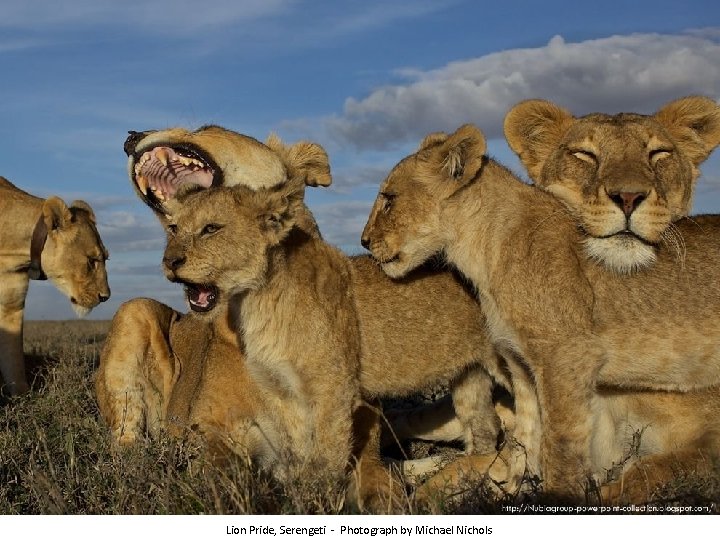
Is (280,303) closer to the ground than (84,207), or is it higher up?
closer to the ground

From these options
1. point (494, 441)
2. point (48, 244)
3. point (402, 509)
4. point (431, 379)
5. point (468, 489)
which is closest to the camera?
point (402, 509)

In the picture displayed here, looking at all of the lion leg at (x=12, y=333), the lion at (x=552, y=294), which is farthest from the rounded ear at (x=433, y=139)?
the lion leg at (x=12, y=333)

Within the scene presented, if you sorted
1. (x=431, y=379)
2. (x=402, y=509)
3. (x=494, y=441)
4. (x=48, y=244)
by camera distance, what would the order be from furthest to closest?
(x=48, y=244) → (x=494, y=441) → (x=431, y=379) → (x=402, y=509)

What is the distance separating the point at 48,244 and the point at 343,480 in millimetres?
6146

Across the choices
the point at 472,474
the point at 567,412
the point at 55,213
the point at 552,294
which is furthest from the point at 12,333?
the point at 567,412

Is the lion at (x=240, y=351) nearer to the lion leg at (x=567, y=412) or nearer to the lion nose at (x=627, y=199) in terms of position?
the lion leg at (x=567, y=412)

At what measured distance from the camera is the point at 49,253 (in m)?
9.64

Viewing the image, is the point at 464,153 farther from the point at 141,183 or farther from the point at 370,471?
the point at 141,183

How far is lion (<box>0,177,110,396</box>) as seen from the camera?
953 cm

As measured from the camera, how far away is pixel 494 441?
5629mm

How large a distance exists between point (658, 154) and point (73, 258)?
659 cm

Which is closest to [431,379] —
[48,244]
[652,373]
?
[652,373]

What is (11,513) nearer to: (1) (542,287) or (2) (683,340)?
(1) (542,287)

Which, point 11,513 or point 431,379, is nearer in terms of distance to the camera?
point 11,513
